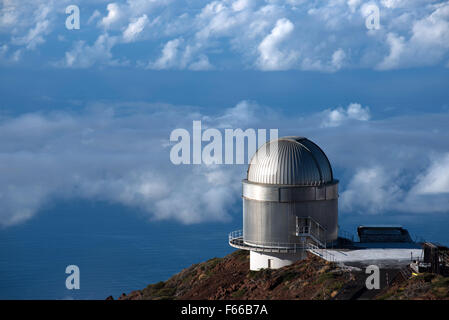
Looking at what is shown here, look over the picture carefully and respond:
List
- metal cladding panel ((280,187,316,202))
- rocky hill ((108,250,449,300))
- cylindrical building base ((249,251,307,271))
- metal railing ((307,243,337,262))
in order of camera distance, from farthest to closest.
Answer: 1. cylindrical building base ((249,251,307,271))
2. metal cladding panel ((280,187,316,202))
3. metal railing ((307,243,337,262))
4. rocky hill ((108,250,449,300))

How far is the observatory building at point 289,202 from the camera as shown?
41.3 metres

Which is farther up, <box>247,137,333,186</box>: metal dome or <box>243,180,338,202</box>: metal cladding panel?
<box>247,137,333,186</box>: metal dome

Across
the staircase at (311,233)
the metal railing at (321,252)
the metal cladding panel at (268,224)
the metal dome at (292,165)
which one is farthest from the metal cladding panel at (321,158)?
the metal railing at (321,252)

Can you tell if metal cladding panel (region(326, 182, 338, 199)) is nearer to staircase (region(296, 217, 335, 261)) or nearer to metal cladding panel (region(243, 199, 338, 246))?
metal cladding panel (region(243, 199, 338, 246))

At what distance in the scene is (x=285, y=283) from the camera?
3759cm

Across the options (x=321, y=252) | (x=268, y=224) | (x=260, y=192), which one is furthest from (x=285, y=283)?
(x=260, y=192)

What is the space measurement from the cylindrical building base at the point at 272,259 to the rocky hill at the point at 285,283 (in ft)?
2.34

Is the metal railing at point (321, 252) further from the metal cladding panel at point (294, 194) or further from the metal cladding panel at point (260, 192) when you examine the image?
the metal cladding panel at point (260, 192)

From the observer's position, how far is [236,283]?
41031 mm

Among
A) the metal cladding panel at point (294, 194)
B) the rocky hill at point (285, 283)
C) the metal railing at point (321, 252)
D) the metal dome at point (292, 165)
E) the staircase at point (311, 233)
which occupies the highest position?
the metal dome at point (292, 165)

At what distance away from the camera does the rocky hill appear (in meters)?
32.0

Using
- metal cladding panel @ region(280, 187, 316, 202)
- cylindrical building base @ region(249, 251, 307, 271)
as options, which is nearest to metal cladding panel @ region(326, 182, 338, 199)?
metal cladding panel @ region(280, 187, 316, 202)
